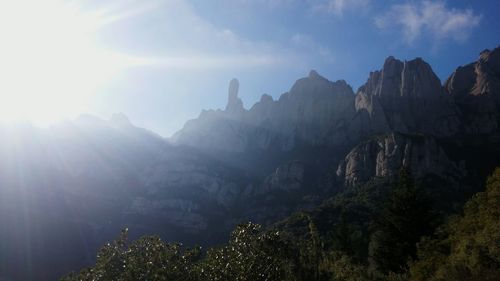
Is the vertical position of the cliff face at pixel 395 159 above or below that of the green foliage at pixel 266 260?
above

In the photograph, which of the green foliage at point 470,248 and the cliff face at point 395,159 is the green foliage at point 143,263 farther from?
the cliff face at point 395,159

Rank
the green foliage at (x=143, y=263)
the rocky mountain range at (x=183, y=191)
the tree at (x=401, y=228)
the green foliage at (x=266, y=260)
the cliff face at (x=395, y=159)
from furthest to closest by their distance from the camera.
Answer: the cliff face at (x=395, y=159)
the rocky mountain range at (x=183, y=191)
the tree at (x=401, y=228)
the green foliage at (x=143, y=263)
the green foliage at (x=266, y=260)

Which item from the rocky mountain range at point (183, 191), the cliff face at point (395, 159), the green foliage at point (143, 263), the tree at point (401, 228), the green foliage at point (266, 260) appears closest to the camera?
the green foliage at point (266, 260)

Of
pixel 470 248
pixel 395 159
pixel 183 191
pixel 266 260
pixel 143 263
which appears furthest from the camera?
pixel 183 191

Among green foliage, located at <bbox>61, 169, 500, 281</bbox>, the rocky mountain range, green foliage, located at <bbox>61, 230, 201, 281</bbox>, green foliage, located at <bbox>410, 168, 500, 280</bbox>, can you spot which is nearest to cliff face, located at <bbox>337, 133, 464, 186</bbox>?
the rocky mountain range

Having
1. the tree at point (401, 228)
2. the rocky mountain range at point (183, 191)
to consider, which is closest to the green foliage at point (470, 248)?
the tree at point (401, 228)

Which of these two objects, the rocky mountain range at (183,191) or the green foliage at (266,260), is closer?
the green foliage at (266,260)

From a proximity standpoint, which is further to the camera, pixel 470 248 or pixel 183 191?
pixel 183 191

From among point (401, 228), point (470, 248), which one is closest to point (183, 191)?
point (401, 228)

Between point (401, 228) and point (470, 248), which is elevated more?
point (470, 248)

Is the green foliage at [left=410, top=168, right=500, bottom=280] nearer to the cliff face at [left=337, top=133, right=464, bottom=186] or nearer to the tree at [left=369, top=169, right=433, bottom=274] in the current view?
the tree at [left=369, top=169, right=433, bottom=274]

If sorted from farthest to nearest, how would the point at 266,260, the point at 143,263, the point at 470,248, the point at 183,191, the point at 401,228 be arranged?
1. the point at 183,191
2. the point at 401,228
3. the point at 470,248
4. the point at 143,263
5. the point at 266,260

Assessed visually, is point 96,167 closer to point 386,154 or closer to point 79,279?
point 386,154

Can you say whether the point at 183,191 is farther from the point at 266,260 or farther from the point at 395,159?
the point at 266,260
